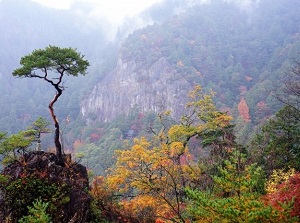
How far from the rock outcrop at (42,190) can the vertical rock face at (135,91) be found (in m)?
77.1

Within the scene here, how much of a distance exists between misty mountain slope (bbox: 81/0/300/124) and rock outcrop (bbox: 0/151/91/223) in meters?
66.3

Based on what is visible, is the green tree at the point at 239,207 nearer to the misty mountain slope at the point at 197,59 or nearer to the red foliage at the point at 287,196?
the red foliage at the point at 287,196

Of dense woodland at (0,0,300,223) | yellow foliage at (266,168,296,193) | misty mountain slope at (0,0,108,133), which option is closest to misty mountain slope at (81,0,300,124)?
dense woodland at (0,0,300,223)

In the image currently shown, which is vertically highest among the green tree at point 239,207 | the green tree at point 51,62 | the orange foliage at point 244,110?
the orange foliage at point 244,110

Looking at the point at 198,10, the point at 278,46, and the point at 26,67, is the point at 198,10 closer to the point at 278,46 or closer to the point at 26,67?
the point at 278,46

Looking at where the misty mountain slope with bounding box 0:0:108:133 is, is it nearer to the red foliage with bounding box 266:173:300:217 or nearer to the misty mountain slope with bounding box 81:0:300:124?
the misty mountain slope with bounding box 81:0:300:124

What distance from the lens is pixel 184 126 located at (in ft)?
65.1

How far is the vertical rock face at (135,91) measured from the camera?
9600cm

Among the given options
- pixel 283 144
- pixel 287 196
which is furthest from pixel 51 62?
pixel 283 144

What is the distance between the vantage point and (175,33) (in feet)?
410

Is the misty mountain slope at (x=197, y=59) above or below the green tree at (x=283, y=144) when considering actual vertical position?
above

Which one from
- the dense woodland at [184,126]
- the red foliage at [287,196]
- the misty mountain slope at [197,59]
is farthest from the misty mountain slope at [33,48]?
the red foliage at [287,196]

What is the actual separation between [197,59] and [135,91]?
951 inches

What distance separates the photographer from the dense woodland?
36.1ft
